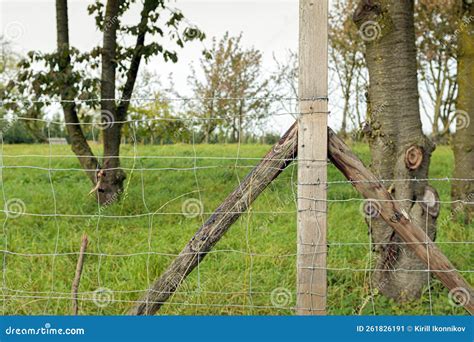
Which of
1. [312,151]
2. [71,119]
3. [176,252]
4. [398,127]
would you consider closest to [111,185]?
[71,119]

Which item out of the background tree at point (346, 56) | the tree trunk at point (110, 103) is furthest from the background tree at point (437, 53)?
the tree trunk at point (110, 103)

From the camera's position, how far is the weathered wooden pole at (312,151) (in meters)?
3.21

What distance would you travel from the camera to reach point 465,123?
6.85 meters

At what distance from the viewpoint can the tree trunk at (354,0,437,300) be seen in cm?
436

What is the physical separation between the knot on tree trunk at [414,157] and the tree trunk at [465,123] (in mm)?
2771

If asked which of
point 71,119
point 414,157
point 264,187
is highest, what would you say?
point 71,119

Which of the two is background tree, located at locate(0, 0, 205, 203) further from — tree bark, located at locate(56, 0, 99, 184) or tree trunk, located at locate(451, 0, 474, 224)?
tree trunk, located at locate(451, 0, 474, 224)

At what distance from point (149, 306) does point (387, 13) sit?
2.80 m

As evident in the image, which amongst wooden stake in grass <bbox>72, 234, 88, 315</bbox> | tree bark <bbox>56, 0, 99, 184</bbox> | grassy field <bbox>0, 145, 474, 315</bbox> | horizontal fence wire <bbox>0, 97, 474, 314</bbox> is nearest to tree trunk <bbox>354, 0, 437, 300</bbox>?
horizontal fence wire <bbox>0, 97, 474, 314</bbox>

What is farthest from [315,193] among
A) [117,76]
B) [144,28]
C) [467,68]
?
[117,76]

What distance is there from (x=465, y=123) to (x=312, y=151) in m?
4.31

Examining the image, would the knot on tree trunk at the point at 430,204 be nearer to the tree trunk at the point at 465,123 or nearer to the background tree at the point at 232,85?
the tree trunk at the point at 465,123

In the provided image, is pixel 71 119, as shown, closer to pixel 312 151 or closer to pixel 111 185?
pixel 111 185

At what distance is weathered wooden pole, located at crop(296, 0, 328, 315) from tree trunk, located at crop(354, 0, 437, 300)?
1.22m
